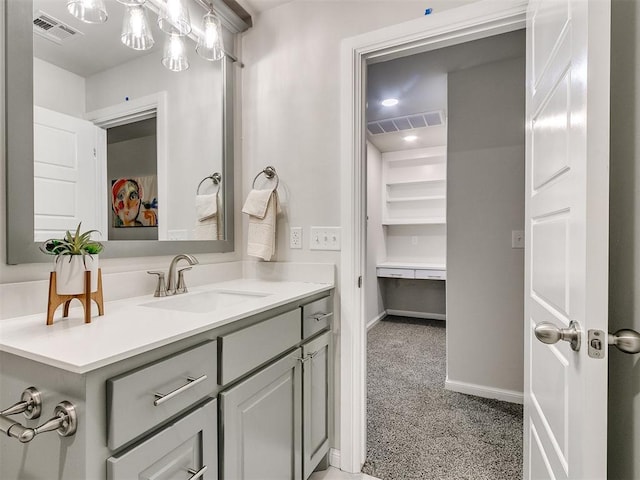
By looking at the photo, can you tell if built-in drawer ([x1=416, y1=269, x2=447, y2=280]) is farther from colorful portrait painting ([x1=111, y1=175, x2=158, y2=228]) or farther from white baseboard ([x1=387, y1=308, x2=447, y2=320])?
colorful portrait painting ([x1=111, y1=175, x2=158, y2=228])

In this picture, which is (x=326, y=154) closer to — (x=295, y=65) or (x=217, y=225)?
(x=295, y=65)

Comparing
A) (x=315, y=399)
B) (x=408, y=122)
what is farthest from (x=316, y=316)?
(x=408, y=122)

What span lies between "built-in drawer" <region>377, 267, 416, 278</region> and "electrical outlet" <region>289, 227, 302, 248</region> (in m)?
2.83

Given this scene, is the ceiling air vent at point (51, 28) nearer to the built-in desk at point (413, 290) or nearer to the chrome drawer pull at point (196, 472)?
the chrome drawer pull at point (196, 472)

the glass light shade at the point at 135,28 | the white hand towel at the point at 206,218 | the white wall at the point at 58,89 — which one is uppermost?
the glass light shade at the point at 135,28

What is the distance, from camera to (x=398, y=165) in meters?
4.74

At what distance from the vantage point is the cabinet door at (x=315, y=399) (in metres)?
1.37

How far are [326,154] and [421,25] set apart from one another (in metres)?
0.70

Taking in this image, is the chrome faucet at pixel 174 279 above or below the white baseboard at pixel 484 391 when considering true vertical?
above

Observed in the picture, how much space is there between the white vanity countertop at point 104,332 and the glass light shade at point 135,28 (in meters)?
1.04

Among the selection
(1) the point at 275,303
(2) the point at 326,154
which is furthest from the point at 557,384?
(2) the point at 326,154

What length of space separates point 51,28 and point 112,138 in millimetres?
371

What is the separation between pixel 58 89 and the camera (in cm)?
A: 111

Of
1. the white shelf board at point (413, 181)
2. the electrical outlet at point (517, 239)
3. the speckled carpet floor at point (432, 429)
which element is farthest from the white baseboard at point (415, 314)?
the electrical outlet at point (517, 239)
